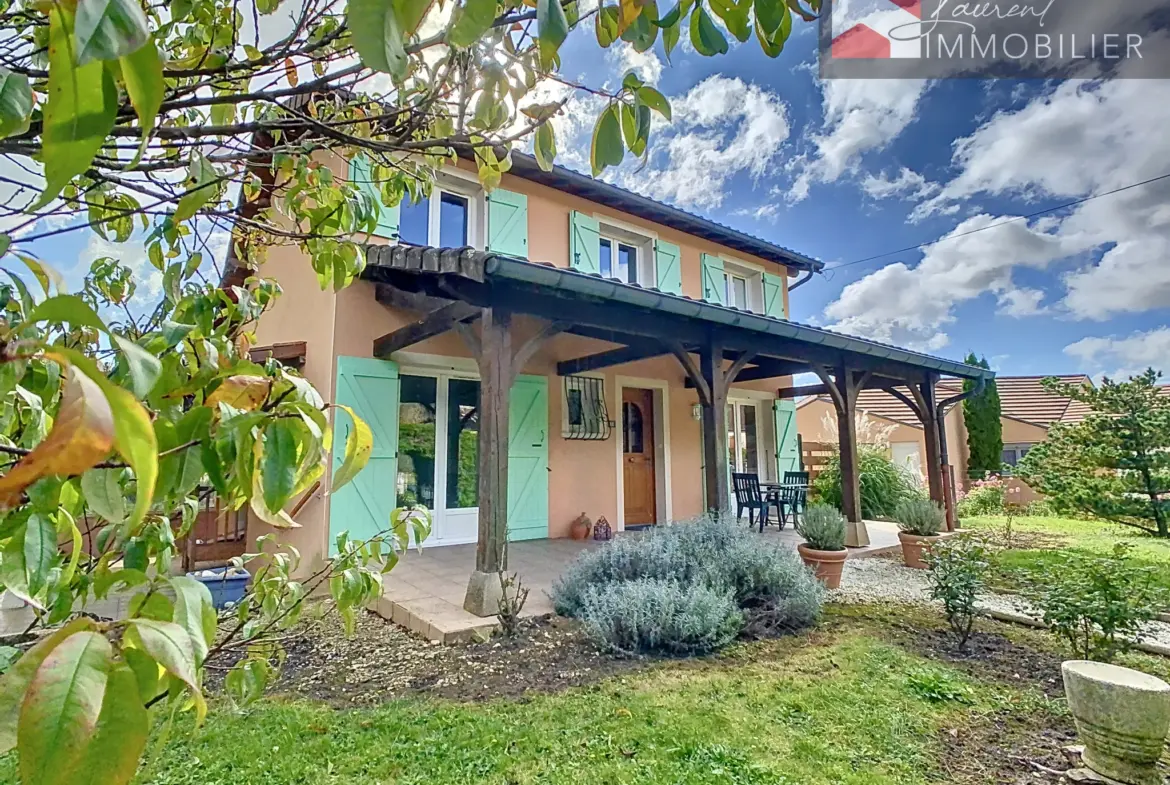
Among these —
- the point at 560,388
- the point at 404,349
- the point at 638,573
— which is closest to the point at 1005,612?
the point at 638,573

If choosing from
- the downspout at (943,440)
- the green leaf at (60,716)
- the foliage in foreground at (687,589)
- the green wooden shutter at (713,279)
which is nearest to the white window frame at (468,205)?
the green wooden shutter at (713,279)

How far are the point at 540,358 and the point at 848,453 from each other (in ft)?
13.1

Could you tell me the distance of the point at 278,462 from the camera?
58 centimetres

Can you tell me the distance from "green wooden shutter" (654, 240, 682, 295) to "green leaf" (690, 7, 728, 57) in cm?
750

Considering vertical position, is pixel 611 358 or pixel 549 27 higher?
pixel 611 358

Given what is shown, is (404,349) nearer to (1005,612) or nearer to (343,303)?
(343,303)

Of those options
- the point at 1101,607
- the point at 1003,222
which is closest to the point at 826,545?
the point at 1101,607

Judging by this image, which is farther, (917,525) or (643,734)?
(917,525)

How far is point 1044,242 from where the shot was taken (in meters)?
16.0

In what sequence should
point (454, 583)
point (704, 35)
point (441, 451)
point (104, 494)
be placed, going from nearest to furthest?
point (104, 494) < point (704, 35) < point (454, 583) < point (441, 451)

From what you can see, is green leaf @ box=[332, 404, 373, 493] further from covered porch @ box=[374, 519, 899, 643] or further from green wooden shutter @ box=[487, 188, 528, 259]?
green wooden shutter @ box=[487, 188, 528, 259]

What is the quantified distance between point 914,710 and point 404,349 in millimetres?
5156

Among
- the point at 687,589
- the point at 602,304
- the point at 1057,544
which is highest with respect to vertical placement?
the point at 602,304

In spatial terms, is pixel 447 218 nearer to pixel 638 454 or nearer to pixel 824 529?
pixel 638 454
